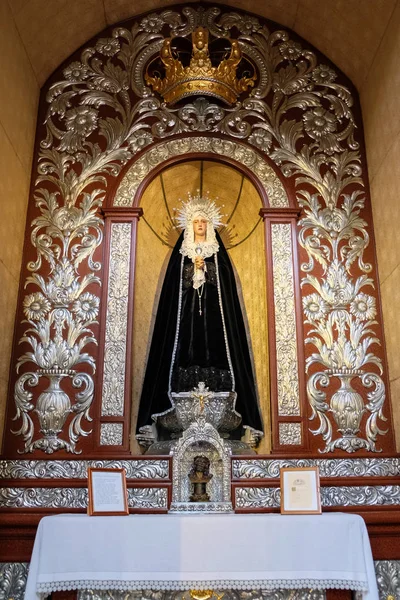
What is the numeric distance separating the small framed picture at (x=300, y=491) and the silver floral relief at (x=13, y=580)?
1.62 metres

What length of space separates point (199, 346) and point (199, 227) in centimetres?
99

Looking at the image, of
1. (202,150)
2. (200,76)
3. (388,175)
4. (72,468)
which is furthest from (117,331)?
(388,175)

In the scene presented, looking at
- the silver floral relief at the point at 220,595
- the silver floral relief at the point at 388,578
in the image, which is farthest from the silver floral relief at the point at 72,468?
the silver floral relief at the point at 388,578

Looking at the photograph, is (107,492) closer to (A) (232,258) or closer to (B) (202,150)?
(A) (232,258)

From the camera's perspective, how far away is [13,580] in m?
3.80

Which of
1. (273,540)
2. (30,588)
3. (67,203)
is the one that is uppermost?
(67,203)

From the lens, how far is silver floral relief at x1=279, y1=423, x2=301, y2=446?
14.0 ft

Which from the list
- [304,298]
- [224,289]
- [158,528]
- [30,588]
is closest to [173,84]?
[224,289]

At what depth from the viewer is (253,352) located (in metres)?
5.07

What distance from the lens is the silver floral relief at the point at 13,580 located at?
3.78 m

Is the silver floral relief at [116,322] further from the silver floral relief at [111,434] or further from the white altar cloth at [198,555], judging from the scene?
the white altar cloth at [198,555]

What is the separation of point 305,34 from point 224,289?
242cm

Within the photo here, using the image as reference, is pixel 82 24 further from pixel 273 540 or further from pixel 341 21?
pixel 273 540

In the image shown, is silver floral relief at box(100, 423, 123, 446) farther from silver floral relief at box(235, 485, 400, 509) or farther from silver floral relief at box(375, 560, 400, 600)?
silver floral relief at box(375, 560, 400, 600)
